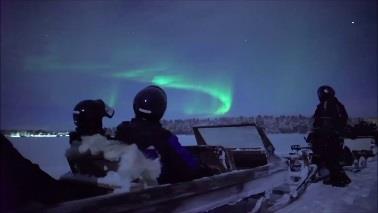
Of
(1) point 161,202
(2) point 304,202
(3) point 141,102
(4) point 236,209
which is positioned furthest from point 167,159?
(2) point 304,202

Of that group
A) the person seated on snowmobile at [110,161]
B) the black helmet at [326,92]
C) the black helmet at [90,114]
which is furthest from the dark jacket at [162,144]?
the black helmet at [326,92]

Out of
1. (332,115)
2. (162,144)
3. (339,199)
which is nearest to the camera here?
(162,144)

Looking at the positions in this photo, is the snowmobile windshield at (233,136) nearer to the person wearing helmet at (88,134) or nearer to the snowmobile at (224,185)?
the snowmobile at (224,185)

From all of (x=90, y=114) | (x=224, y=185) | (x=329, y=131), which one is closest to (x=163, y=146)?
(x=224, y=185)

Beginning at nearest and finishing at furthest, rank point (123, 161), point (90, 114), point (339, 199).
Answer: point (123, 161)
point (90, 114)
point (339, 199)

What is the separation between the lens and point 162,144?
2.56 metres

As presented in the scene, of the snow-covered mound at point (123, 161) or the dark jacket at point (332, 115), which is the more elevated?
the dark jacket at point (332, 115)

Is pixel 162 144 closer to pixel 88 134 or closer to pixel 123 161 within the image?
pixel 123 161

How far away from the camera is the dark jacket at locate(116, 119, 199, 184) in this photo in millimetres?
2547

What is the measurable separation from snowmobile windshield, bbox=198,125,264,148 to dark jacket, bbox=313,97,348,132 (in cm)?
Answer: 243

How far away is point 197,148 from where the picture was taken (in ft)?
12.5

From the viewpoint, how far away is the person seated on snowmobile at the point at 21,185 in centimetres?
147

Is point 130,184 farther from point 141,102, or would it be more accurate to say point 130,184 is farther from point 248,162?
point 248,162

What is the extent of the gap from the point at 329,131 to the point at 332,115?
347 millimetres
